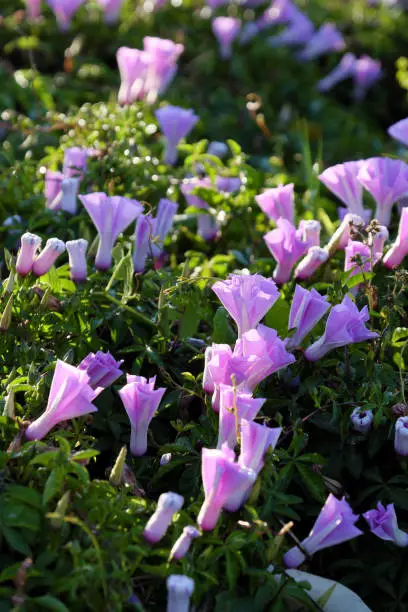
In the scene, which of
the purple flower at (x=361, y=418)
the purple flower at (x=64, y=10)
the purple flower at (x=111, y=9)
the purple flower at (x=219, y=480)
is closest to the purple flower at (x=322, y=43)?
the purple flower at (x=111, y=9)

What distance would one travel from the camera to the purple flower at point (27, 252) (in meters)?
1.86

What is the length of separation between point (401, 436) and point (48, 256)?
31.4 inches

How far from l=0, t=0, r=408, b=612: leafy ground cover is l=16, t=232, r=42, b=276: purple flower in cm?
2

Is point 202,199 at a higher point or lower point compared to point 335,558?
higher

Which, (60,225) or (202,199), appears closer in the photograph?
(60,225)

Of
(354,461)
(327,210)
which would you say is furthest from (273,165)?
(354,461)

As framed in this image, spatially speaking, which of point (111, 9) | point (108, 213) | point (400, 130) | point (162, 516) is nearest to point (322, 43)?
point (111, 9)

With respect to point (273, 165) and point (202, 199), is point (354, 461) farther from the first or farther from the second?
point (273, 165)

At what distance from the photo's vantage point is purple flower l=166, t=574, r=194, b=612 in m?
1.37

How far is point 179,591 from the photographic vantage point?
137 cm

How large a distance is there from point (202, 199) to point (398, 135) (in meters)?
0.56

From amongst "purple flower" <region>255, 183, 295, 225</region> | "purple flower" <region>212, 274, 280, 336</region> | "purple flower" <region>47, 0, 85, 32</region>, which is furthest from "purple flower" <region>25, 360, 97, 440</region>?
"purple flower" <region>47, 0, 85, 32</region>

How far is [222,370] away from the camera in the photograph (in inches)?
65.9

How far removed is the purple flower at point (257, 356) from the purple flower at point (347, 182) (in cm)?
67
